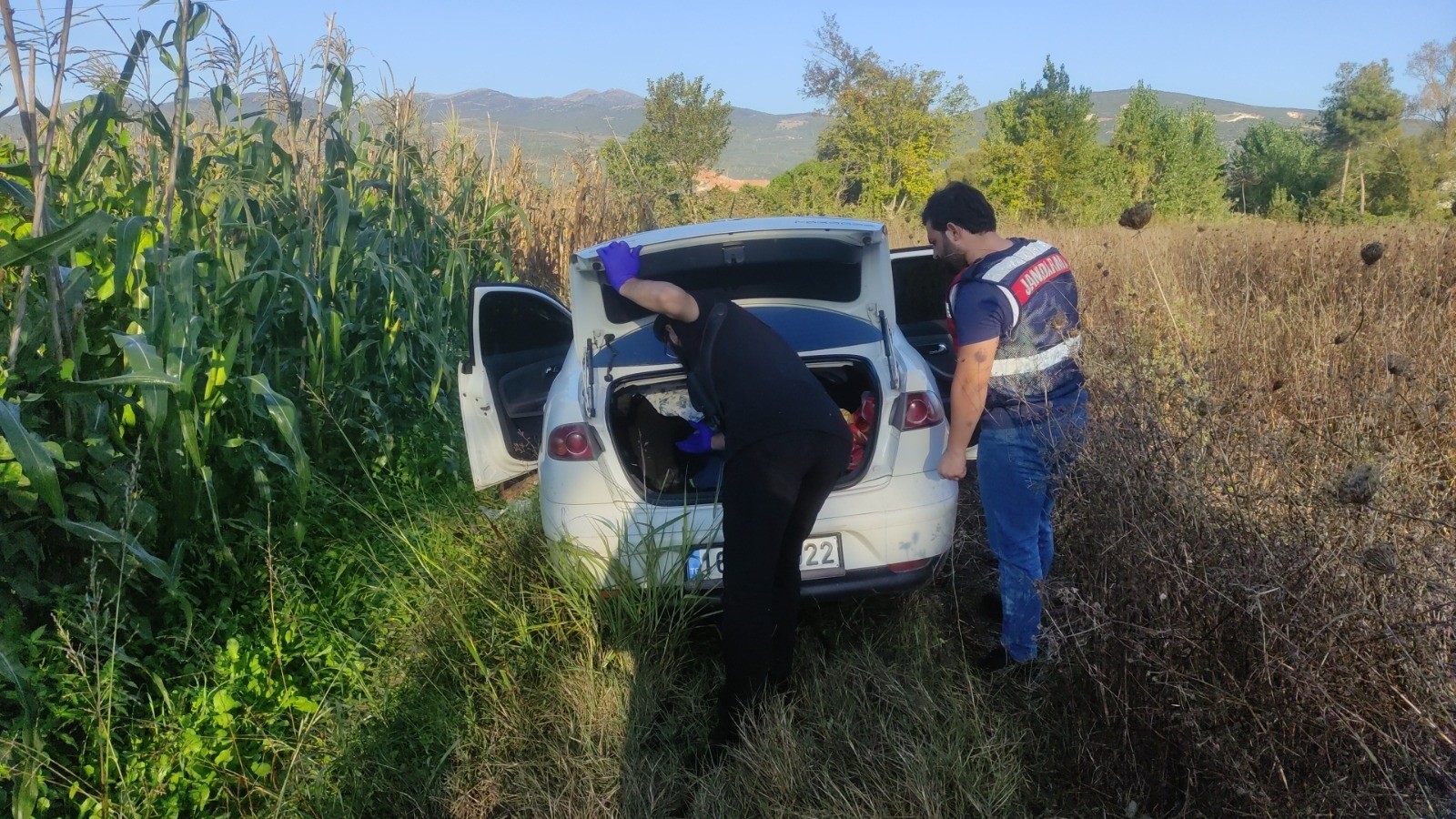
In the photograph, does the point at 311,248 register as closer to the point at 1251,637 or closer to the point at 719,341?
the point at 719,341

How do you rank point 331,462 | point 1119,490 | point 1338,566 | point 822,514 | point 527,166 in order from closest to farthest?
point 1338,566 < point 1119,490 < point 822,514 < point 331,462 < point 527,166

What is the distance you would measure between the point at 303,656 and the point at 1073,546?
2.87m

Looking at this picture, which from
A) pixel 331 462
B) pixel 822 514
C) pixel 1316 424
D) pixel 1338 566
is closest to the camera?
pixel 1338 566

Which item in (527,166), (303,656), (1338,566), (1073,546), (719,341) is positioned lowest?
(303,656)

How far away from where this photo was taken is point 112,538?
2756mm

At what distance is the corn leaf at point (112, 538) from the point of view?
2709 mm

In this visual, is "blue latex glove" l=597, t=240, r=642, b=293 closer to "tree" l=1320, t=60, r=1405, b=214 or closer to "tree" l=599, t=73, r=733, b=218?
"tree" l=599, t=73, r=733, b=218

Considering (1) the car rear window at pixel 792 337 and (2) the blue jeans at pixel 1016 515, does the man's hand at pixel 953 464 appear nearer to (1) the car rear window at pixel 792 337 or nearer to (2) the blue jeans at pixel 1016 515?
(2) the blue jeans at pixel 1016 515

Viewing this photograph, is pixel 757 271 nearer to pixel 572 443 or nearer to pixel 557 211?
pixel 572 443

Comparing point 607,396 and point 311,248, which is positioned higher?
point 311,248

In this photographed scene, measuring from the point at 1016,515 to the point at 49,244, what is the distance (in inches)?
128

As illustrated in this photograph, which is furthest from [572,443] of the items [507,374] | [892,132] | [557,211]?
[892,132]

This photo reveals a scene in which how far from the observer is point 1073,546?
3166 mm

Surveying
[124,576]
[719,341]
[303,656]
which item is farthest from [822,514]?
[124,576]
